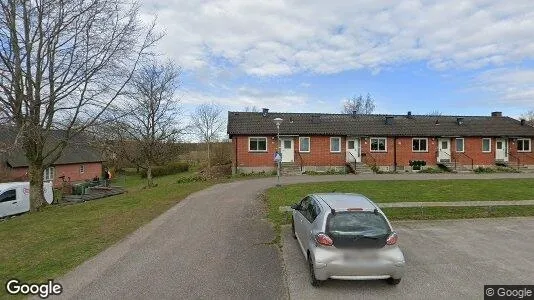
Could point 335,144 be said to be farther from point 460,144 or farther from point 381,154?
point 460,144

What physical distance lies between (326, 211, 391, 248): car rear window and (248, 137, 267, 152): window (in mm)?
21545

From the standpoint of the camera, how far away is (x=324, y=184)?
20.7 m

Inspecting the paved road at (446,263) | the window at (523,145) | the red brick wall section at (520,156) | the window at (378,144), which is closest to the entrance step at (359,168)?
the window at (378,144)

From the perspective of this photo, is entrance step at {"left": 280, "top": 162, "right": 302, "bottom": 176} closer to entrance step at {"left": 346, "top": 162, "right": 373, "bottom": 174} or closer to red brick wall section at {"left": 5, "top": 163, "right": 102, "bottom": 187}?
entrance step at {"left": 346, "top": 162, "right": 373, "bottom": 174}

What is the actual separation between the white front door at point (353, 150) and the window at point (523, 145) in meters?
14.7

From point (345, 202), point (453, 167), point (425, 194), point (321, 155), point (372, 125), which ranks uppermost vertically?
point (372, 125)

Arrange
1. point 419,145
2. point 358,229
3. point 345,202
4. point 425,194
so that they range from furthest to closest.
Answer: point 419,145, point 425,194, point 345,202, point 358,229

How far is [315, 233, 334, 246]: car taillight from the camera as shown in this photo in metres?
6.23

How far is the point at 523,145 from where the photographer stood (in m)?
32.2

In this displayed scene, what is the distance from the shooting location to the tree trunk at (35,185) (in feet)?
57.6

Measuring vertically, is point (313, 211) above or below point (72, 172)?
above

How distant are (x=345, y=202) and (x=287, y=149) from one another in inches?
849

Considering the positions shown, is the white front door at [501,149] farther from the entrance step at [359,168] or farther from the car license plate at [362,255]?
the car license plate at [362,255]

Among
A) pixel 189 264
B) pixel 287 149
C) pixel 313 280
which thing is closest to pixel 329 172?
pixel 287 149
